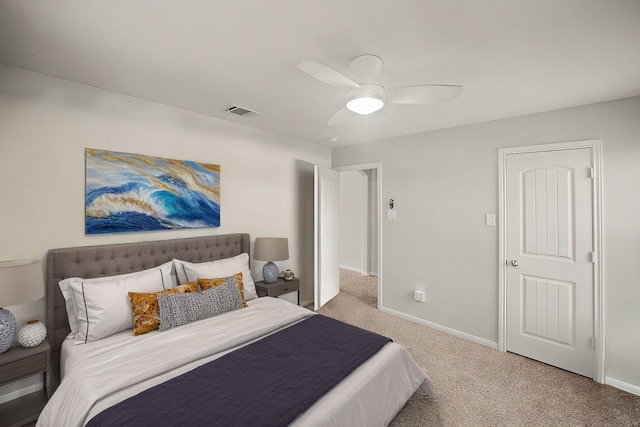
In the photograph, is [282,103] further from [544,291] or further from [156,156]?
[544,291]

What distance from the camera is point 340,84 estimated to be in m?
1.73

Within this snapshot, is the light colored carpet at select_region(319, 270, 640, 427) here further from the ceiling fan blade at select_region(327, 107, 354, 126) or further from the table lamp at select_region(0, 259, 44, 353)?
the table lamp at select_region(0, 259, 44, 353)

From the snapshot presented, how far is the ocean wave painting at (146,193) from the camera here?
241 centimetres

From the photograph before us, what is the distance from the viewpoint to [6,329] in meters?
1.79

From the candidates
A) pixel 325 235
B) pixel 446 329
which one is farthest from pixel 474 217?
pixel 325 235

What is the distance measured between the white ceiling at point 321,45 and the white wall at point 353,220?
4.19 m

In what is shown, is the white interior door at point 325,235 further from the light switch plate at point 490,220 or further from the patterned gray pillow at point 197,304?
the light switch plate at point 490,220

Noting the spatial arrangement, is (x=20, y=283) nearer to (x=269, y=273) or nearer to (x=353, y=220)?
(x=269, y=273)

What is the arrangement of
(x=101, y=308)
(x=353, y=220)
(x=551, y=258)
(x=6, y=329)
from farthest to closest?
(x=353, y=220)
(x=551, y=258)
(x=101, y=308)
(x=6, y=329)

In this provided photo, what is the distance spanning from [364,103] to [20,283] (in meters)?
2.47

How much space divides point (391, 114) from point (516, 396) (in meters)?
2.76

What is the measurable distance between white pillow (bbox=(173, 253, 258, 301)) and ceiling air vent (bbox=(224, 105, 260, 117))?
1.54 metres

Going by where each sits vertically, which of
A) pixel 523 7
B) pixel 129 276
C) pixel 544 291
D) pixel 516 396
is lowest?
pixel 516 396

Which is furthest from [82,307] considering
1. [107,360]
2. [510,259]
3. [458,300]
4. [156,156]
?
[510,259]
